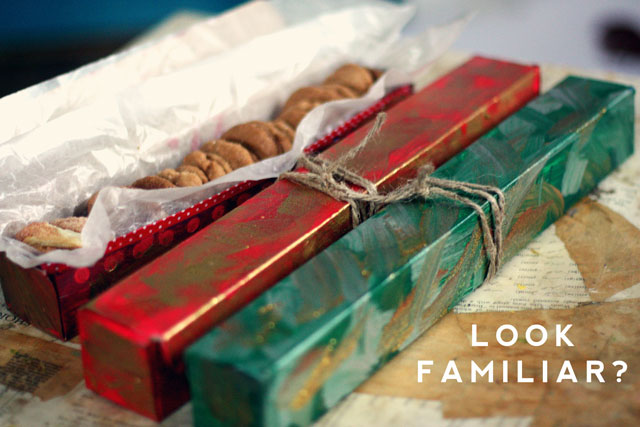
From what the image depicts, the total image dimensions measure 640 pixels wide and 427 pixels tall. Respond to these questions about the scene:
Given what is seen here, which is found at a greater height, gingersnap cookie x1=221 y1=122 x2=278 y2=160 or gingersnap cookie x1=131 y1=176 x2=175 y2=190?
gingersnap cookie x1=221 y1=122 x2=278 y2=160

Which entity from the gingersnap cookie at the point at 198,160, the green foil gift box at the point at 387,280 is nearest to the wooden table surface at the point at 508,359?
the green foil gift box at the point at 387,280

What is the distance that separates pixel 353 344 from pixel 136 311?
0.90 ft

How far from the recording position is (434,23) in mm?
3312

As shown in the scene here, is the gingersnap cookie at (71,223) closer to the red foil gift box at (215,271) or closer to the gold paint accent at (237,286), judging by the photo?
the red foil gift box at (215,271)

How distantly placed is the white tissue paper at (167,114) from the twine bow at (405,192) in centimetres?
13

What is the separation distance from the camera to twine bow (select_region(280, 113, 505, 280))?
118cm

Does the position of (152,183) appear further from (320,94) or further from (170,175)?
(320,94)

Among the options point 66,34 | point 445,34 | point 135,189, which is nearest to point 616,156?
point 445,34

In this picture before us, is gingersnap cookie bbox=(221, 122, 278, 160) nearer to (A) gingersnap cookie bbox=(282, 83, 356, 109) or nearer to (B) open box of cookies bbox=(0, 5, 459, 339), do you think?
(B) open box of cookies bbox=(0, 5, 459, 339)

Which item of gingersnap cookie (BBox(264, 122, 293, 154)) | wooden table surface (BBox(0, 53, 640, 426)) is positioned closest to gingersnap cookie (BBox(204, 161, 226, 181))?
gingersnap cookie (BBox(264, 122, 293, 154))

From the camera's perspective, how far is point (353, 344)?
3.32ft

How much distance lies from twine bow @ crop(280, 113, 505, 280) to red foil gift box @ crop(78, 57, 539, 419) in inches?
0.7

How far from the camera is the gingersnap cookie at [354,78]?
1.66 m

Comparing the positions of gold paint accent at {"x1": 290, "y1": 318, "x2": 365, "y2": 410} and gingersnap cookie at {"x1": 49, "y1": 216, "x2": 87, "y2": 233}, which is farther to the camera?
gingersnap cookie at {"x1": 49, "y1": 216, "x2": 87, "y2": 233}
